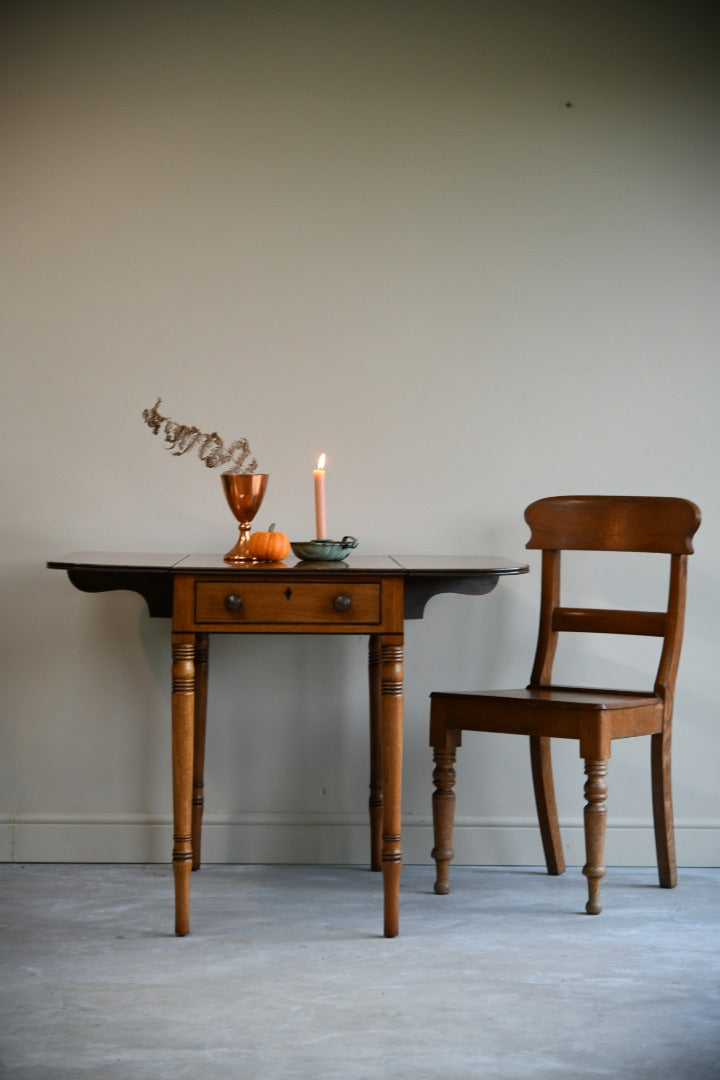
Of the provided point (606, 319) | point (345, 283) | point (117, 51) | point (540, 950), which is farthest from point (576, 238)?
point (540, 950)

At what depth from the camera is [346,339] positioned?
332 cm

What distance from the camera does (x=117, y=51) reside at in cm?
331

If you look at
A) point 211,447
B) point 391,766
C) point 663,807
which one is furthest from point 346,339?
point 663,807

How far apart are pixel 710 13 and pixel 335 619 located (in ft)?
6.78

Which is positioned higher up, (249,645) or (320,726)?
(249,645)

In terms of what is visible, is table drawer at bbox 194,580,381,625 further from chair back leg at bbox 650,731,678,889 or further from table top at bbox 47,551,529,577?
chair back leg at bbox 650,731,678,889

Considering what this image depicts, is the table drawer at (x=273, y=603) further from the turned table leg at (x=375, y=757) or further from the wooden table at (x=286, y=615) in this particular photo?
the turned table leg at (x=375, y=757)

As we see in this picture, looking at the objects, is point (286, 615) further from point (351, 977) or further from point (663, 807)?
point (663, 807)

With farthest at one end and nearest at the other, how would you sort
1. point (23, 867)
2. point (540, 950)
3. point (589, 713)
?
point (23, 867), point (589, 713), point (540, 950)

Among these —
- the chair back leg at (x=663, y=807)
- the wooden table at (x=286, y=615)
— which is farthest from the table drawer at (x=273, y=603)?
the chair back leg at (x=663, y=807)

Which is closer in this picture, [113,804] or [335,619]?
[335,619]

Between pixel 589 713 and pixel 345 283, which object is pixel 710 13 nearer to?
pixel 345 283

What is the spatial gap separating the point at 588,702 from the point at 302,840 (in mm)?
962

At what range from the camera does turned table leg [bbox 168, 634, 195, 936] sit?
2.57 m
